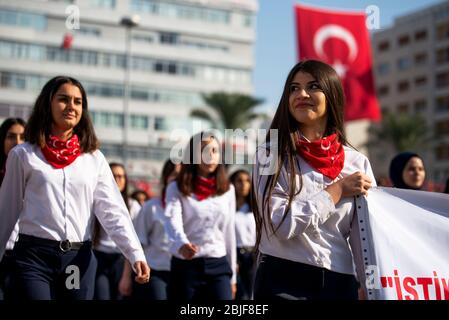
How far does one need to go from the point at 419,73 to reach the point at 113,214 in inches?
2802

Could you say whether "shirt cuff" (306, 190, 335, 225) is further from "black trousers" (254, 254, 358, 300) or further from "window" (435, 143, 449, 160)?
"window" (435, 143, 449, 160)

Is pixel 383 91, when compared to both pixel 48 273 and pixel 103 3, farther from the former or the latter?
pixel 48 273

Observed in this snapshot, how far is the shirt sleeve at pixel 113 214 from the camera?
4.58m

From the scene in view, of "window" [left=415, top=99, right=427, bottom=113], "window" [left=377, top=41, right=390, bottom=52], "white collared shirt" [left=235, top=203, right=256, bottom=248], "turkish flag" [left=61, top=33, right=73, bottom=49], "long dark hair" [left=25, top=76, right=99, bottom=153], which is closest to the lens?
"long dark hair" [left=25, top=76, right=99, bottom=153]

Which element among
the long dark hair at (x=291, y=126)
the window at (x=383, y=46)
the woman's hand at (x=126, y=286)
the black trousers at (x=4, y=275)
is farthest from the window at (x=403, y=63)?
the long dark hair at (x=291, y=126)

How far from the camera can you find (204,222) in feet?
21.9

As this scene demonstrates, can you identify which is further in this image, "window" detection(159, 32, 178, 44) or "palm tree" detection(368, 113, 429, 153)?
"window" detection(159, 32, 178, 44)

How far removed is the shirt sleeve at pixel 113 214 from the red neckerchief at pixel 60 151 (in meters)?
0.22

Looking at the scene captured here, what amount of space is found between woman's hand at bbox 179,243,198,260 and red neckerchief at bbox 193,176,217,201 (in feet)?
2.14

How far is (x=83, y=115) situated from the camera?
4.91 meters

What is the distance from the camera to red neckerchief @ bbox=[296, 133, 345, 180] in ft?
12.1

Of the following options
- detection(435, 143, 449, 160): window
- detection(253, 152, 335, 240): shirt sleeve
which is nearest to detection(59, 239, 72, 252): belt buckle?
detection(253, 152, 335, 240): shirt sleeve

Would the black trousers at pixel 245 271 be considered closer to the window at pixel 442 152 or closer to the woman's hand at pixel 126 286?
the woman's hand at pixel 126 286

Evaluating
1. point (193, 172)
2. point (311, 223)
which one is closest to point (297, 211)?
point (311, 223)
